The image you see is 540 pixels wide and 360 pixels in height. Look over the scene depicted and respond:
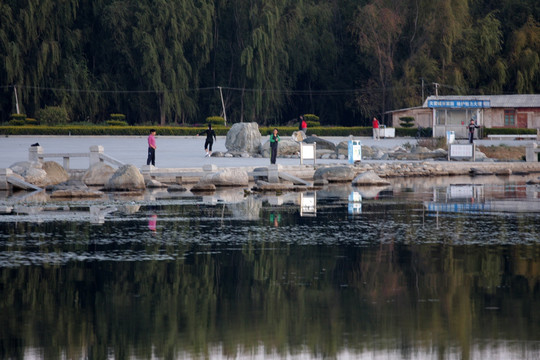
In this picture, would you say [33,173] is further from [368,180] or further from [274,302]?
[274,302]

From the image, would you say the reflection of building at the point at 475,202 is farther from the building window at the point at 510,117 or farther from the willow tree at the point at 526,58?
the willow tree at the point at 526,58

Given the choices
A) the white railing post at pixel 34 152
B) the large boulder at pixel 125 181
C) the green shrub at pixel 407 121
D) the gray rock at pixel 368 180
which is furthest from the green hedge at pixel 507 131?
the large boulder at pixel 125 181

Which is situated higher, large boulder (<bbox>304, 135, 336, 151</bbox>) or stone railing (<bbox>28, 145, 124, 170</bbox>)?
large boulder (<bbox>304, 135, 336, 151</bbox>)

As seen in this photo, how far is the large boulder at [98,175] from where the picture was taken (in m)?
27.9

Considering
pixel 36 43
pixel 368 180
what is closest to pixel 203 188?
pixel 368 180

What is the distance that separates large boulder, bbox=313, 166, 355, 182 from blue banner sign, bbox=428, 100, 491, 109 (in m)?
35.0

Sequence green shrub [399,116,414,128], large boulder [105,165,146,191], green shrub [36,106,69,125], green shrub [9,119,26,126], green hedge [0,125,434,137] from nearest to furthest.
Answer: large boulder [105,165,146,191]
green hedge [0,125,434,137]
green shrub [9,119,26,126]
green shrub [36,106,69,125]
green shrub [399,116,414,128]

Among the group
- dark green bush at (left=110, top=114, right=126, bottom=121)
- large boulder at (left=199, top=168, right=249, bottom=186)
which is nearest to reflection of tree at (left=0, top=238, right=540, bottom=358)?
large boulder at (left=199, top=168, right=249, bottom=186)

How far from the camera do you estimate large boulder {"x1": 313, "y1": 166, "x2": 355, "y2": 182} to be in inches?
1177

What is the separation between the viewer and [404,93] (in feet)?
256

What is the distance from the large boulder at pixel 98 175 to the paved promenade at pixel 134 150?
468cm

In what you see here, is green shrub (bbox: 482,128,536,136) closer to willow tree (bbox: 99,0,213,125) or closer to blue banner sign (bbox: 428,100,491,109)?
blue banner sign (bbox: 428,100,491,109)

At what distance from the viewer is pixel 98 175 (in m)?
28.0

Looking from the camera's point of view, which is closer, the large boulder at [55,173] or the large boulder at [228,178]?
the large boulder at [228,178]
